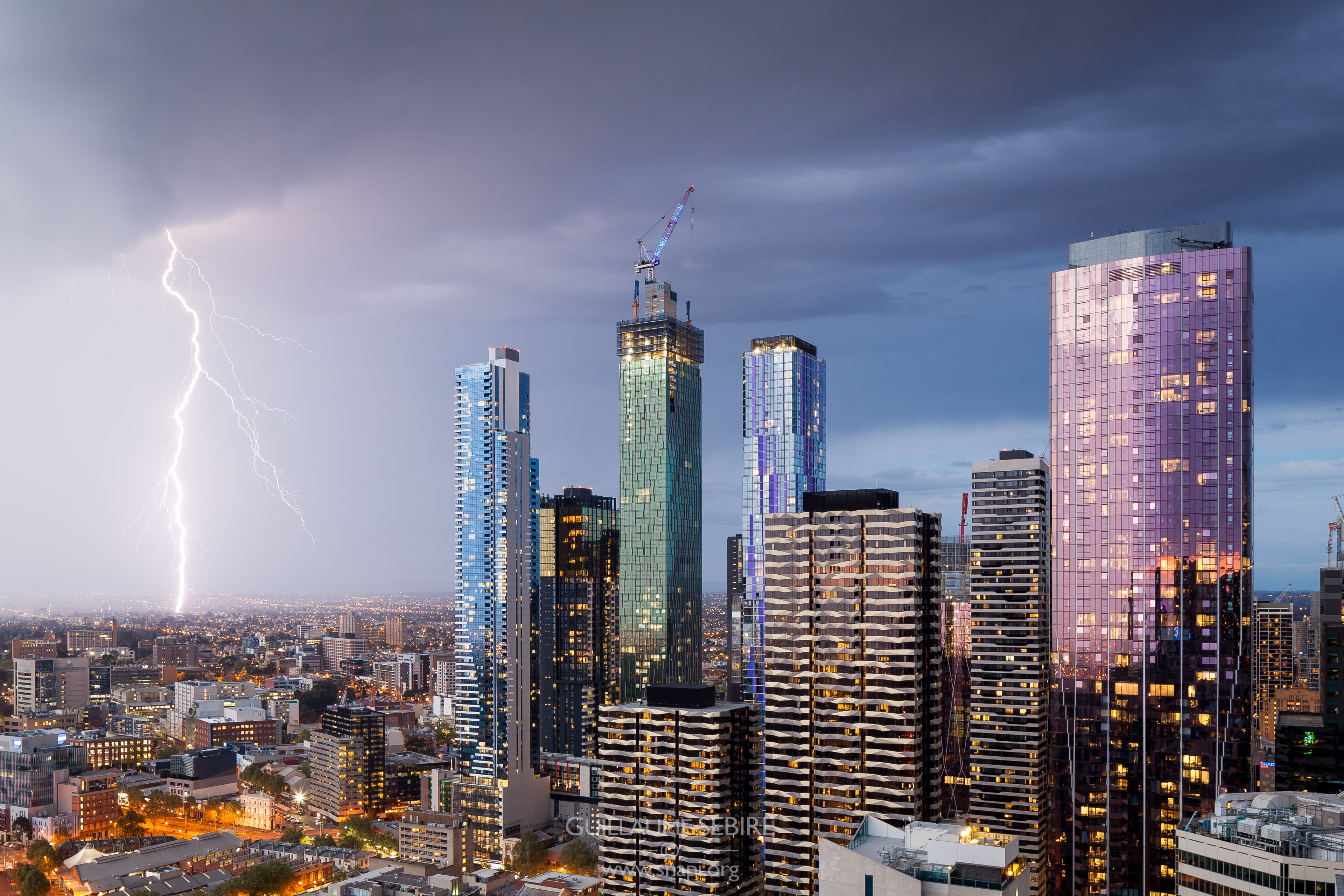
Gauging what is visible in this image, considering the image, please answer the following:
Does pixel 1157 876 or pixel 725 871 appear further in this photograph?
pixel 1157 876

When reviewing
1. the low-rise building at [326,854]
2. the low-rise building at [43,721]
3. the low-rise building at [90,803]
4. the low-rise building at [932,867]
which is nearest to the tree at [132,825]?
the low-rise building at [90,803]

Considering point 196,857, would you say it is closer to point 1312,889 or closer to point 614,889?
point 614,889

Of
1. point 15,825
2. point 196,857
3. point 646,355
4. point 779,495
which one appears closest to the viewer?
point 196,857

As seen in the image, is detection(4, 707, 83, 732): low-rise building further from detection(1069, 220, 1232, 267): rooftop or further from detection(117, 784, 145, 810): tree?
detection(1069, 220, 1232, 267): rooftop

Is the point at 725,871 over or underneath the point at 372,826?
over

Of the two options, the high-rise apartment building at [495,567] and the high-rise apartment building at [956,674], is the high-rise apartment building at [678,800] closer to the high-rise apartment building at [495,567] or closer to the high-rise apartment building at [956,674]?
the high-rise apartment building at [956,674]

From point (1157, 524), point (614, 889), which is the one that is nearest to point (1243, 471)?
point (1157, 524)

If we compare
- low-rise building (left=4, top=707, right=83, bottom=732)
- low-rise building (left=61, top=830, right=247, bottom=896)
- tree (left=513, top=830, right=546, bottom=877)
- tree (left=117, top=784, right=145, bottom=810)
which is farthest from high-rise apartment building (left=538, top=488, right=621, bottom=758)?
low-rise building (left=4, top=707, right=83, bottom=732)

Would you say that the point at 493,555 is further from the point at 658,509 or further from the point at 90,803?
the point at 90,803
